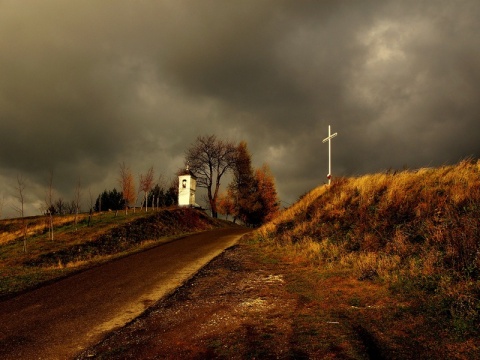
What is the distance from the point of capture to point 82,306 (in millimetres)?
8969

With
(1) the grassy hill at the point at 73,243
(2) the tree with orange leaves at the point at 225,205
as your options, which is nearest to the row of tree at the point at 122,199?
(2) the tree with orange leaves at the point at 225,205

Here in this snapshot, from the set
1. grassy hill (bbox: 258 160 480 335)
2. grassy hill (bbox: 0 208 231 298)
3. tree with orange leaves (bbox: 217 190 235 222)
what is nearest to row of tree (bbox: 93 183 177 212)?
tree with orange leaves (bbox: 217 190 235 222)

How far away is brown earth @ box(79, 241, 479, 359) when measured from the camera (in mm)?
5383

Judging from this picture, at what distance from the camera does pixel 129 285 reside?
10.9m

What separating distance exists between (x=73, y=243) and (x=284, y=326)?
2126 centimetres

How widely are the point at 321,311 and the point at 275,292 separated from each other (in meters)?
1.90

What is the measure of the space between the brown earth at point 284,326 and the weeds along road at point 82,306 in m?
0.64

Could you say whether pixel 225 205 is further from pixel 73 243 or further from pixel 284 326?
pixel 284 326

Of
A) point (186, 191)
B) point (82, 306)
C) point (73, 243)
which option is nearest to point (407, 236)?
point (82, 306)

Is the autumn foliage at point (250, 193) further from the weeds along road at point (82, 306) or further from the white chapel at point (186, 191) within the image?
the weeds along road at point (82, 306)

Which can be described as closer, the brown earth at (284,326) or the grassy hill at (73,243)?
the brown earth at (284,326)

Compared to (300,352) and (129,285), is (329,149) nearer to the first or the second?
(129,285)

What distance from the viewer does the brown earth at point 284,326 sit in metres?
5.38

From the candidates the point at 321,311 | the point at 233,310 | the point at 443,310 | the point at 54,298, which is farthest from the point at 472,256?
the point at 54,298
